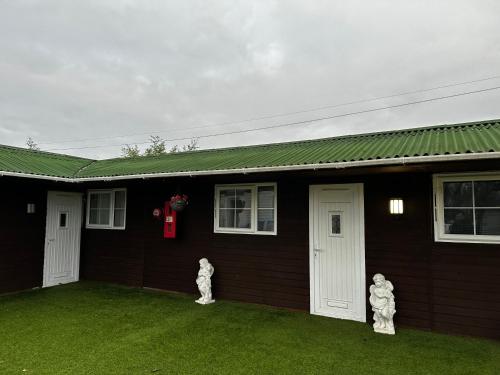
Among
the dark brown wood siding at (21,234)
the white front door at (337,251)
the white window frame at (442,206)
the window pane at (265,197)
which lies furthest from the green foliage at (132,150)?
the white window frame at (442,206)

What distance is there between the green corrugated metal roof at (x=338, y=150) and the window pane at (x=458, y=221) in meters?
0.82

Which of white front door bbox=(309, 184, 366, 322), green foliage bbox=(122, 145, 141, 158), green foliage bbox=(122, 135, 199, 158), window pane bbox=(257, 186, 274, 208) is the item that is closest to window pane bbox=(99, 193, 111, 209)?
window pane bbox=(257, 186, 274, 208)

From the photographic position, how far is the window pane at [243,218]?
5.38 meters

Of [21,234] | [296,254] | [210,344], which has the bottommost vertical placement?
[210,344]

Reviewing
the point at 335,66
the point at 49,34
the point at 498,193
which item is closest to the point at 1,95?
the point at 49,34

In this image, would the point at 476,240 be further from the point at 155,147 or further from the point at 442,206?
the point at 155,147

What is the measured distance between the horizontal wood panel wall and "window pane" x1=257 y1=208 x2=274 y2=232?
15 centimetres

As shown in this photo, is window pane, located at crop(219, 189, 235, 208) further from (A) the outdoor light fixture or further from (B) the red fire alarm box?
(A) the outdoor light fixture

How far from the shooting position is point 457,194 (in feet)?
13.0

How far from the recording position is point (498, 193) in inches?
147

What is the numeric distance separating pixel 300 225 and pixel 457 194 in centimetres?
210

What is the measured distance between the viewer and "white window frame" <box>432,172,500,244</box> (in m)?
3.76

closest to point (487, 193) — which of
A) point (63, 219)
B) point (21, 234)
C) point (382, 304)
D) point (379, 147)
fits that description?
point (379, 147)

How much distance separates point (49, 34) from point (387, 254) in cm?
1200
